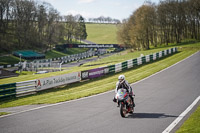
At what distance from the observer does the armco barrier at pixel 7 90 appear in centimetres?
1825

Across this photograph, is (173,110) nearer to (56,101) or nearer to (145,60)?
(56,101)

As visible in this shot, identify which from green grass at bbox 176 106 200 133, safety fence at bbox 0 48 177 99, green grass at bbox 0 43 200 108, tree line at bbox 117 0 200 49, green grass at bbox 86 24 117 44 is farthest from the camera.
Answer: green grass at bbox 86 24 117 44

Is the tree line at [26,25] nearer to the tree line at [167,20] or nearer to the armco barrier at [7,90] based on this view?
the tree line at [167,20]

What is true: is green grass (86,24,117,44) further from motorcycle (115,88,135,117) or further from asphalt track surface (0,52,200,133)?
motorcycle (115,88,135,117)

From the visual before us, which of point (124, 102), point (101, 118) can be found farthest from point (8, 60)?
point (124, 102)

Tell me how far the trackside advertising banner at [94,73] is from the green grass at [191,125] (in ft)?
56.0

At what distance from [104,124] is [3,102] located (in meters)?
11.2

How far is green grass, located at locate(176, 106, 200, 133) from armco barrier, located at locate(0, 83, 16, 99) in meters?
14.2

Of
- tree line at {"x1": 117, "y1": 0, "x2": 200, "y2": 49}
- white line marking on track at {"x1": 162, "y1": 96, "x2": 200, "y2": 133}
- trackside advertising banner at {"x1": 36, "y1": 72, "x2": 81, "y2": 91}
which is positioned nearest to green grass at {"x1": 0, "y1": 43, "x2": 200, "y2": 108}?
trackside advertising banner at {"x1": 36, "y1": 72, "x2": 81, "y2": 91}

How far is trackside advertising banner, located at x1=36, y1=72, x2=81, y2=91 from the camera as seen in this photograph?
843 inches

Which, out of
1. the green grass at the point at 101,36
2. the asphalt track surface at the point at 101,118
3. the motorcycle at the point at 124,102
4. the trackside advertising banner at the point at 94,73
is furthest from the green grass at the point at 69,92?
the green grass at the point at 101,36

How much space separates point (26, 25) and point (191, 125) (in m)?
84.8

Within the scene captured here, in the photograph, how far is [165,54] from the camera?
4559 centimetres

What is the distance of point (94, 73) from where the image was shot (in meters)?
27.5
